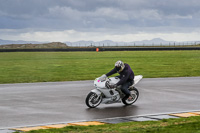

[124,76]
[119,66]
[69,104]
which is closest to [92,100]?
[69,104]

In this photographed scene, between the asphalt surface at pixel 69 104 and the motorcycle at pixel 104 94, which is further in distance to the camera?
the motorcycle at pixel 104 94

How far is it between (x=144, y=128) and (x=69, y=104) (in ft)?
15.5

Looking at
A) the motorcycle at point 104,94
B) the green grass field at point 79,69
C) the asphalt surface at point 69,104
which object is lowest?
the green grass field at point 79,69

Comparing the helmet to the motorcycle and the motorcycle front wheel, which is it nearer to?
the motorcycle

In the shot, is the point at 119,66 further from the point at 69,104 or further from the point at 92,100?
the point at 69,104

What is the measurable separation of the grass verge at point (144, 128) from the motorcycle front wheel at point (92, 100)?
9.65ft

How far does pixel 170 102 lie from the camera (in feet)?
43.5

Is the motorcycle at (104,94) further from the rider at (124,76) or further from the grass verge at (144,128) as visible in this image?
the grass verge at (144,128)

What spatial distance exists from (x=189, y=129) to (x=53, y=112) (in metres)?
4.44

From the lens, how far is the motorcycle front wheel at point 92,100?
1214 centimetres

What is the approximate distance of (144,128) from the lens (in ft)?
27.9

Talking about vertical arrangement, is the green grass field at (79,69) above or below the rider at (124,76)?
below

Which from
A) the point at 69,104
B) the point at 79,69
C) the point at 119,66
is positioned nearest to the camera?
the point at 119,66

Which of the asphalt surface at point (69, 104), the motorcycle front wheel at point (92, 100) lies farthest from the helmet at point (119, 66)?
the asphalt surface at point (69, 104)
